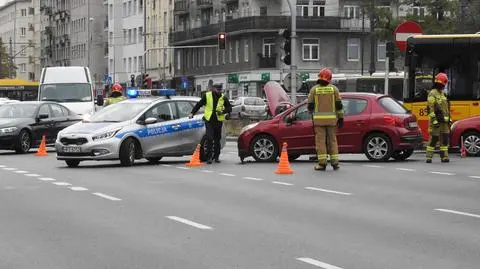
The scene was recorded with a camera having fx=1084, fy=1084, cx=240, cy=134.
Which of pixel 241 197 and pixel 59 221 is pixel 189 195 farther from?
pixel 59 221

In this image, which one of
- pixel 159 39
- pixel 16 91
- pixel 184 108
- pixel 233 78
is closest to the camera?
pixel 184 108

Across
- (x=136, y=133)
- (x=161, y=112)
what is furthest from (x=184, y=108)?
(x=136, y=133)

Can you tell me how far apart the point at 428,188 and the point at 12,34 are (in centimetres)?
17551

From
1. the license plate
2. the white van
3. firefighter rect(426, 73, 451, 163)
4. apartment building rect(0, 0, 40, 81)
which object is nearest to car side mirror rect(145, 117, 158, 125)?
the license plate

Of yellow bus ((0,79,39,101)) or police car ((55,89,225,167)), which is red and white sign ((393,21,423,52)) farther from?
yellow bus ((0,79,39,101))

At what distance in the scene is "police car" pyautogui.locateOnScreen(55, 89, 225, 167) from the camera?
2247 cm

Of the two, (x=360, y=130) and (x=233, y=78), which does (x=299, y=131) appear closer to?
(x=360, y=130)

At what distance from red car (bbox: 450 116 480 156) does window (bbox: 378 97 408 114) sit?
250 cm

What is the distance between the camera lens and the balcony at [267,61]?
82750 mm

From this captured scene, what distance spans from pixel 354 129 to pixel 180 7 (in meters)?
78.2

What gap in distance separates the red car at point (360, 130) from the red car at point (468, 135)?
249 centimetres

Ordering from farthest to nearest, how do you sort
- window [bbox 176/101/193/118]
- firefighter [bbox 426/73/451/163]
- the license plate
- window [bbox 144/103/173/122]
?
window [bbox 176/101/193/118] → window [bbox 144/103/173/122] → firefighter [bbox 426/73/451/163] → the license plate

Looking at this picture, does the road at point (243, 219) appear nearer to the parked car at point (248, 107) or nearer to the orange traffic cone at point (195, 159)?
the orange traffic cone at point (195, 159)

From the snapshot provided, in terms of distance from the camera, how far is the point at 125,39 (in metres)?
120
